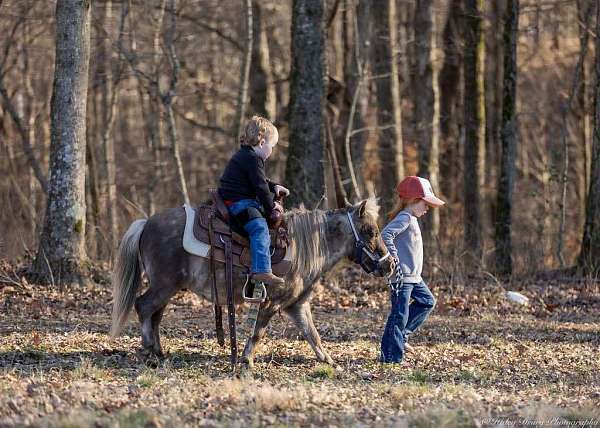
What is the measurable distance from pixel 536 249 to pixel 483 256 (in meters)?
1.84

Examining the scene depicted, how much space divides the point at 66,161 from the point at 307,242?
618cm

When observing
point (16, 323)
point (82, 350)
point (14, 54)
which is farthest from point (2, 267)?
point (14, 54)

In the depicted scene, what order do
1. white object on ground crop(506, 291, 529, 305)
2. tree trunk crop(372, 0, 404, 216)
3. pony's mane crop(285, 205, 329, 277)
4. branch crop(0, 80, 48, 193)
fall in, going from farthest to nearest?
tree trunk crop(372, 0, 404, 216), branch crop(0, 80, 48, 193), white object on ground crop(506, 291, 529, 305), pony's mane crop(285, 205, 329, 277)

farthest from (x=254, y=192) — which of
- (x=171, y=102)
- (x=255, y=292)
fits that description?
(x=171, y=102)

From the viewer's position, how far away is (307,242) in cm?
1077

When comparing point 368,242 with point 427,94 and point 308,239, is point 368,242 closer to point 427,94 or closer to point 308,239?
point 308,239

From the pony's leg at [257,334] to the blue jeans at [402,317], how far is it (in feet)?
4.04

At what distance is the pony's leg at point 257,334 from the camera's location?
10.6 m

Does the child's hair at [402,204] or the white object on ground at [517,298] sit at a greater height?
the child's hair at [402,204]

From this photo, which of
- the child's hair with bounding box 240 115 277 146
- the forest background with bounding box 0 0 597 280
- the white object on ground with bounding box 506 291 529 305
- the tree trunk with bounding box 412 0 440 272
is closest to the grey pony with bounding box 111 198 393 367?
the child's hair with bounding box 240 115 277 146

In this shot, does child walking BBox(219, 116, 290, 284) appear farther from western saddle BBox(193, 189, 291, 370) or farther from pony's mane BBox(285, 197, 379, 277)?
pony's mane BBox(285, 197, 379, 277)

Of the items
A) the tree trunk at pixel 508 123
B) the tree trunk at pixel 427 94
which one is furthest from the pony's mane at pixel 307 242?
the tree trunk at pixel 427 94

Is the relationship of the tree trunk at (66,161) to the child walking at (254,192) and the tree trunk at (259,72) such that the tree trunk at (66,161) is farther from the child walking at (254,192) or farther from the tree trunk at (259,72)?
the tree trunk at (259,72)

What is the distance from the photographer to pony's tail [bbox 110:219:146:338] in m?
10.8
